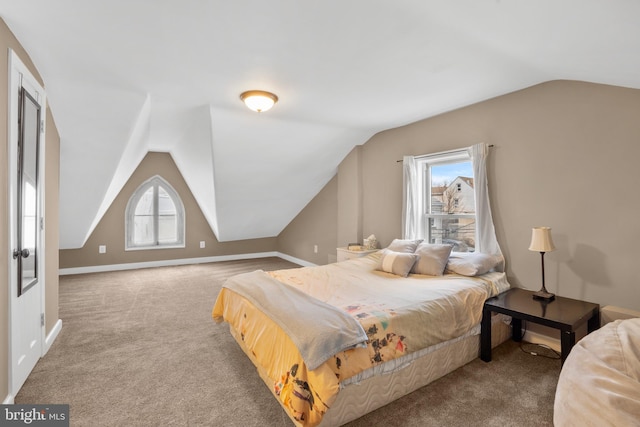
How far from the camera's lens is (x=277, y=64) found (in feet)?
7.92

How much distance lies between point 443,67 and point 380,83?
543 mm

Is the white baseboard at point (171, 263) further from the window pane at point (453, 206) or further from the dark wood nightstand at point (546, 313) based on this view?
the dark wood nightstand at point (546, 313)

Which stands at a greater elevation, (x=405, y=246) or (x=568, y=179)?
(x=568, y=179)

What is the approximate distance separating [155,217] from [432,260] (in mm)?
5377

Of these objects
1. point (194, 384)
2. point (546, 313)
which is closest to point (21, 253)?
point (194, 384)

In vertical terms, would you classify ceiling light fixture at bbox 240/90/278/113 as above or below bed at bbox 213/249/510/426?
above

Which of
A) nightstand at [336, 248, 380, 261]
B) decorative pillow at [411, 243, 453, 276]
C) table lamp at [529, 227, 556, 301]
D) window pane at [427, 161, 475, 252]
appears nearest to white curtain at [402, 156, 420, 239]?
window pane at [427, 161, 475, 252]

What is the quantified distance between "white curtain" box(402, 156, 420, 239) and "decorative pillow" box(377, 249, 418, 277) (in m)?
0.79

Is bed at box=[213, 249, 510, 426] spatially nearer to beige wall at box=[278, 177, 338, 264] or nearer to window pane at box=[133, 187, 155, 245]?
beige wall at box=[278, 177, 338, 264]

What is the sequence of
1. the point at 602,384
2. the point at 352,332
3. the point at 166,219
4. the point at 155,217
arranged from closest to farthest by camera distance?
the point at 602,384
the point at 352,332
the point at 155,217
the point at 166,219

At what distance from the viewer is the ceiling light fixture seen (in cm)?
295

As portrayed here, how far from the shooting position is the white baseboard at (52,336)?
2.60m

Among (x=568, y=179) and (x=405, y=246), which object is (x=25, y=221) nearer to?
(x=405, y=246)

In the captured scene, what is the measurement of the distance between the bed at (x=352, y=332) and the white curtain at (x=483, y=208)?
29 cm
